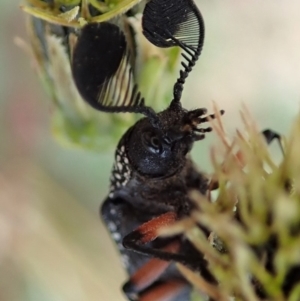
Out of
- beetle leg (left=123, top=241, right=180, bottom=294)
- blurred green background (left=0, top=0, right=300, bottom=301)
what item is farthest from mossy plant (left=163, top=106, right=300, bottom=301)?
blurred green background (left=0, top=0, right=300, bottom=301)

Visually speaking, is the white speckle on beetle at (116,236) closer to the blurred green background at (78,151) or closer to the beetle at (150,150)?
the beetle at (150,150)

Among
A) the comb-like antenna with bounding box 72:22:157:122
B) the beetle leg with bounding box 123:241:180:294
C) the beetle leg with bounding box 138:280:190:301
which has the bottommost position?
the beetle leg with bounding box 138:280:190:301

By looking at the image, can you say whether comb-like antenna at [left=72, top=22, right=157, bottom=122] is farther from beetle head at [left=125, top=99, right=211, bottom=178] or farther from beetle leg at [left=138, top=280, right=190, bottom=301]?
beetle leg at [left=138, top=280, right=190, bottom=301]

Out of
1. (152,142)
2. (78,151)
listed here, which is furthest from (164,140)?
(78,151)

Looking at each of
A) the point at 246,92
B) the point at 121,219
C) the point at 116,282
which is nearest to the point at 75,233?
the point at 116,282

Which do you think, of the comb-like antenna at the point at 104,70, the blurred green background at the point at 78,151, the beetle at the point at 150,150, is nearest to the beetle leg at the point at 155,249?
the beetle at the point at 150,150

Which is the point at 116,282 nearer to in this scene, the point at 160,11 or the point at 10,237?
the point at 10,237

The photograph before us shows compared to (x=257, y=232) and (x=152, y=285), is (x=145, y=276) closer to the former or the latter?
(x=152, y=285)
